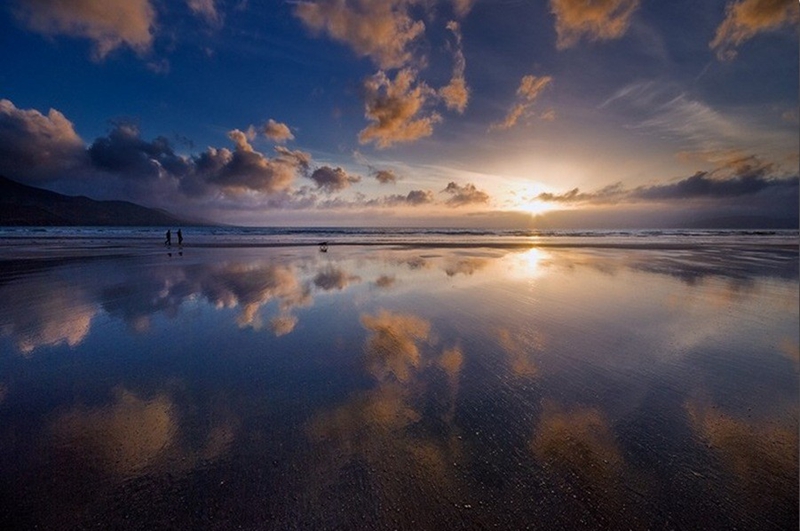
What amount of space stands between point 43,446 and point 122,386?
1.48m

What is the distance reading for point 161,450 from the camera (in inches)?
150

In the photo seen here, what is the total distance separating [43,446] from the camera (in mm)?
3875

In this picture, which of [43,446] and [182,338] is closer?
[43,446]

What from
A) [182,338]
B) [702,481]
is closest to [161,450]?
[182,338]

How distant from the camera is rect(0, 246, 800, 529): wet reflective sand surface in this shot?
305cm

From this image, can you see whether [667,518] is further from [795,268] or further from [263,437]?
[795,268]

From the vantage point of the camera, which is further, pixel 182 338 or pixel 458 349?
pixel 182 338

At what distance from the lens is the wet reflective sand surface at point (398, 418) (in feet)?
10.0

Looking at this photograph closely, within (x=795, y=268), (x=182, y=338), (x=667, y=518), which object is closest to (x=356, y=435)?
(x=667, y=518)

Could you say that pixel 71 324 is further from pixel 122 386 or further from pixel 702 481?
pixel 702 481

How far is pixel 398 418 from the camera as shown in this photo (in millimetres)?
4383

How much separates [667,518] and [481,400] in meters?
2.25

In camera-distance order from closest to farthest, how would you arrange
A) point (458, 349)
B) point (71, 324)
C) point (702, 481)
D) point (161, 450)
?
point (702, 481), point (161, 450), point (458, 349), point (71, 324)

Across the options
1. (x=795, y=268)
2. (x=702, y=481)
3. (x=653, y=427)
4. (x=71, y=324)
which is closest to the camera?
(x=702, y=481)
